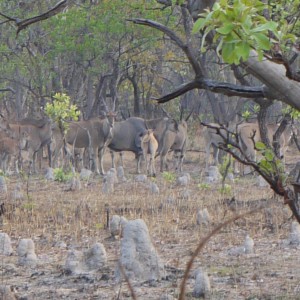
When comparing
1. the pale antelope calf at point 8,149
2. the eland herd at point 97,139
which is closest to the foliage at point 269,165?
the pale antelope calf at point 8,149

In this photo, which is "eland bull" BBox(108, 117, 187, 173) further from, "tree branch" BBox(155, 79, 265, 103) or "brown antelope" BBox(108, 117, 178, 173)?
"tree branch" BBox(155, 79, 265, 103)

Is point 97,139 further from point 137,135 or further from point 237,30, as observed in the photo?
point 237,30

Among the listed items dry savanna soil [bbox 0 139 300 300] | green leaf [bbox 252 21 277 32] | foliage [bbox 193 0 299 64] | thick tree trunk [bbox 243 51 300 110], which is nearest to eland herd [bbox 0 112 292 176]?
dry savanna soil [bbox 0 139 300 300]

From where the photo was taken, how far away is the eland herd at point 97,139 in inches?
875

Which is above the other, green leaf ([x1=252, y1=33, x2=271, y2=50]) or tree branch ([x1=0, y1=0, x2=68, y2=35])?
tree branch ([x1=0, y1=0, x2=68, y2=35])

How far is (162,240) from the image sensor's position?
31.3 ft

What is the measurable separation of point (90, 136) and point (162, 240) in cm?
1354

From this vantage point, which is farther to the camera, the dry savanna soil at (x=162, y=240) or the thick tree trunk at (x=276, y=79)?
the dry savanna soil at (x=162, y=240)

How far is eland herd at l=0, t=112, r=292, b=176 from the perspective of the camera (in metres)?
22.2

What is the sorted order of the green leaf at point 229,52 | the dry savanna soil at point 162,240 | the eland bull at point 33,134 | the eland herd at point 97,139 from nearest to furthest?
the green leaf at point 229,52, the dry savanna soil at point 162,240, the eland herd at point 97,139, the eland bull at point 33,134

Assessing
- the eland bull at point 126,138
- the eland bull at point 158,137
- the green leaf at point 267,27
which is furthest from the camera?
the eland bull at point 126,138

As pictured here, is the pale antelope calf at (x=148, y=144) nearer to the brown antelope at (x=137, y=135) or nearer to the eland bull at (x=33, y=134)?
the brown antelope at (x=137, y=135)

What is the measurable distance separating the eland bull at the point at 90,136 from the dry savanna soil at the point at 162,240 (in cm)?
702

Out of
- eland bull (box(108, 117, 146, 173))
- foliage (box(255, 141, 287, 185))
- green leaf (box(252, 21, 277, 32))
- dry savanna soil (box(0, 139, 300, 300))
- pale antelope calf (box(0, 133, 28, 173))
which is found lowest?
dry savanna soil (box(0, 139, 300, 300))
